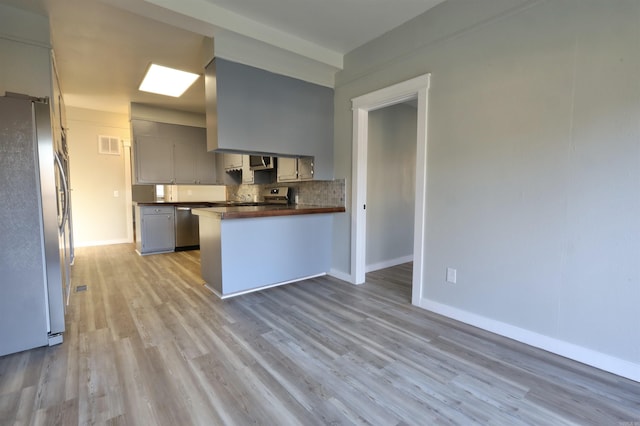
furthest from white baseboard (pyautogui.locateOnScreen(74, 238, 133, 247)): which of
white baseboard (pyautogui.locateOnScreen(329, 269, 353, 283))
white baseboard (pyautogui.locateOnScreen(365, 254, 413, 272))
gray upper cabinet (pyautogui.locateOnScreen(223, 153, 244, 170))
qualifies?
white baseboard (pyautogui.locateOnScreen(365, 254, 413, 272))

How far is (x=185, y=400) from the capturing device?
1.56 metres

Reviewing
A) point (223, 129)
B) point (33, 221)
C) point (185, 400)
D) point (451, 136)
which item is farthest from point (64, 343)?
point (451, 136)

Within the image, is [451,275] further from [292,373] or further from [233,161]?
[233,161]

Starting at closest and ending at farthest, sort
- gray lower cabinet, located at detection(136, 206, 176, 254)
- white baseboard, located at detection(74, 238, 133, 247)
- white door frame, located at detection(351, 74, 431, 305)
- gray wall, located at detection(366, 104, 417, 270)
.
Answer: white door frame, located at detection(351, 74, 431, 305), gray wall, located at detection(366, 104, 417, 270), gray lower cabinet, located at detection(136, 206, 176, 254), white baseboard, located at detection(74, 238, 133, 247)

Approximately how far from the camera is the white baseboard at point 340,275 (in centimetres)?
360

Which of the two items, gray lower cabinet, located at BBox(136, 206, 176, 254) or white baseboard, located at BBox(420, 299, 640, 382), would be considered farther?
gray lower cabinet, located at BBox(136, 206, 176, 254)

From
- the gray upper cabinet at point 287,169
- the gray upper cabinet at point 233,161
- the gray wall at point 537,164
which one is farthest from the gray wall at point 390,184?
the gray upper cabinet at point 233,161

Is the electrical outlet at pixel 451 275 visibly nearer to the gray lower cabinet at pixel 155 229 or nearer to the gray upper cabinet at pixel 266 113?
the gray upper cabinet at pixel 266 113

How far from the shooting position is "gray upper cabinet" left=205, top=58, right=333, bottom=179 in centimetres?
283

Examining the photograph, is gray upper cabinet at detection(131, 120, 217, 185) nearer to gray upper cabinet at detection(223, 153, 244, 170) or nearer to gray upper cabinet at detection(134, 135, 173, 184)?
gray upper cabinet at detection(134, 135, 173, 184)

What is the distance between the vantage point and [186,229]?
18.2 feet

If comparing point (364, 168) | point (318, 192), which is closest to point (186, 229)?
point (318, 192)

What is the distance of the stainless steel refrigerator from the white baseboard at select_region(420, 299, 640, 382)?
10.0 feet

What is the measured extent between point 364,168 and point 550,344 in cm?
228
